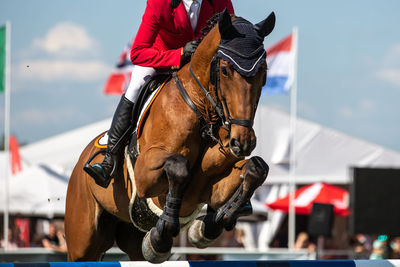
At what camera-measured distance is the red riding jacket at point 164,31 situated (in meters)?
5.88

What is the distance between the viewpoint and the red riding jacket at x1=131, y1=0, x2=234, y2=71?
5.88m

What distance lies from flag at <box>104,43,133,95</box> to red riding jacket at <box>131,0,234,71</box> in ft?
42.0

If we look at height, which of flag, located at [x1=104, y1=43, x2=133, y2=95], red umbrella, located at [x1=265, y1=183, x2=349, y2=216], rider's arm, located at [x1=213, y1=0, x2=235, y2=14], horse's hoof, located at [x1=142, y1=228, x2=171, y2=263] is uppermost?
rider's arm, located at [x1=213, y1=0, x2=235, y2=14]

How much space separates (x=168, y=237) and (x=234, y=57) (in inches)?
55.3

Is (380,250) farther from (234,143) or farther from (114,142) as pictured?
(234,143)

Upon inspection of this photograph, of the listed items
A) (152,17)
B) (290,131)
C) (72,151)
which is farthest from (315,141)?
(152,17)

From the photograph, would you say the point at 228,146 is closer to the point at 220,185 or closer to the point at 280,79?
the point at 220,185

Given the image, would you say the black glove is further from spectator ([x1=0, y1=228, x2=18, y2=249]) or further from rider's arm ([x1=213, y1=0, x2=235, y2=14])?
spectator ([x1=0, y1=228, x2=18, y2=249])

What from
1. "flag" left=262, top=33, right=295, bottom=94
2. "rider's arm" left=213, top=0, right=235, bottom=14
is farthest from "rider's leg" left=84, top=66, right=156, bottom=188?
"flag" left=262, top=33, right=295, bottom=94

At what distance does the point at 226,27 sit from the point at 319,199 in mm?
12340

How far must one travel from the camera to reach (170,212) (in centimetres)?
530

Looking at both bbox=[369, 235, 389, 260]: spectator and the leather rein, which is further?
bbox=[369, 235, 389, 260]: spectator

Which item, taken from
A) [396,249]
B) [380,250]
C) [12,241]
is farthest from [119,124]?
[12,241]

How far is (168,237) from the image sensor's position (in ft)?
17.5
